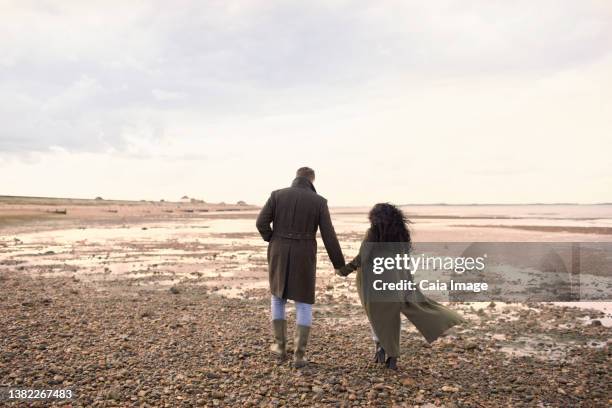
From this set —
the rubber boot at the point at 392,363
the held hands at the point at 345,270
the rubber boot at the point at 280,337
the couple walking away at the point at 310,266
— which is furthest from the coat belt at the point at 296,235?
the rubber boot at the point at 392,363

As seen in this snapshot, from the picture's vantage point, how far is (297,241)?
6.75 m

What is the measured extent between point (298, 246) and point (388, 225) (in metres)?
1.29

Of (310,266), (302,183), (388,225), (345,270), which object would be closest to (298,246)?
(310,266)

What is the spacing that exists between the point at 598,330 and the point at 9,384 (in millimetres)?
9503

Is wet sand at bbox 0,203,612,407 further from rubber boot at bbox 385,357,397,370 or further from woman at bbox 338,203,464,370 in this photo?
woman at bbox 338,203,464,370

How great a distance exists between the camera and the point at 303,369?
21.3ft

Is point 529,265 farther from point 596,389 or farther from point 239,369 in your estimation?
point 239,369

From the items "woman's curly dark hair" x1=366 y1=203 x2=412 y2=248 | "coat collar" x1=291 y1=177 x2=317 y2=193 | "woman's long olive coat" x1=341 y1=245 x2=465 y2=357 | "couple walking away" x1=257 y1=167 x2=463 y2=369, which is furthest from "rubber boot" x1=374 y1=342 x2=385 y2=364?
"coat collar" x1=291 y1=177 x2=317 y2=193

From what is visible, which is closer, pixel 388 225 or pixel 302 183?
pixel 388 225

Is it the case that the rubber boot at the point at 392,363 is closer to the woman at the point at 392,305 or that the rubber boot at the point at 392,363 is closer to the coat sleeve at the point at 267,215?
the woman at the point at 392,305

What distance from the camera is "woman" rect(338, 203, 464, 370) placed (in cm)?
646

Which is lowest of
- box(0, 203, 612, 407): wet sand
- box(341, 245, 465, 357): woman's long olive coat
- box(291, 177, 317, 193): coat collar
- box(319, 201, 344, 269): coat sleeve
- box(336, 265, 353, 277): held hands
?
box(0, 203, 612, 407): wet sand

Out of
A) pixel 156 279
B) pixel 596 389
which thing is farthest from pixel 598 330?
pixel 156 279

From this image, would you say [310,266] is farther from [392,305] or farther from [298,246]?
[392,305]
